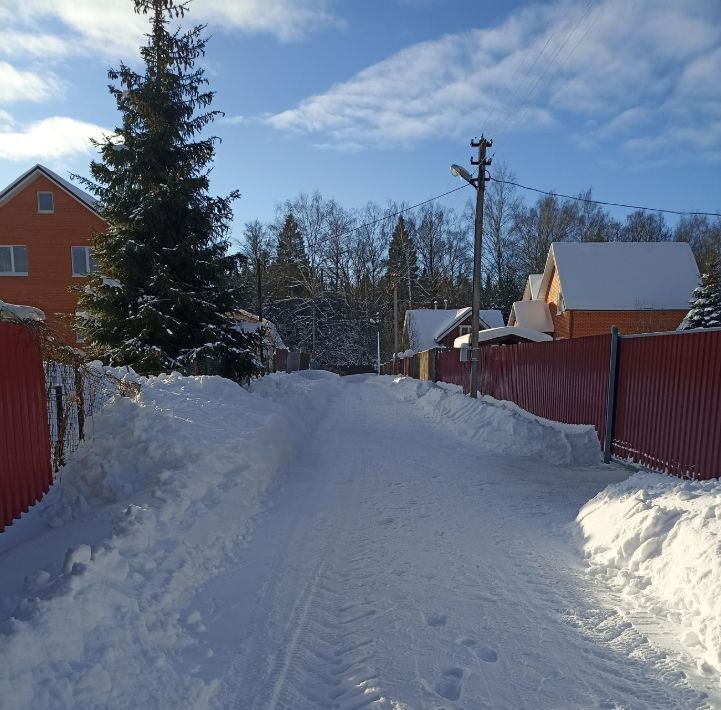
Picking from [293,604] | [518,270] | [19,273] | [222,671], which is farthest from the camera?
[518,270]

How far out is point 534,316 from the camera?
29.4m

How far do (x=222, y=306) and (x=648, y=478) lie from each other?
12.4 meters

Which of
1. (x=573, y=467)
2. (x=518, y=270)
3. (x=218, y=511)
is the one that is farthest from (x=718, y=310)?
(x=518, y=270)

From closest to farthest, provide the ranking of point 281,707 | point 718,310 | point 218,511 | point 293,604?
point 281,707 → point 293,604 → point 218,511 → point 718,310

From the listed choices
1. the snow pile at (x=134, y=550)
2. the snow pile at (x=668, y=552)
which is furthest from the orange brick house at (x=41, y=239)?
the snow pile at (x=668, y=552)

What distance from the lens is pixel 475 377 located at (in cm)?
1480

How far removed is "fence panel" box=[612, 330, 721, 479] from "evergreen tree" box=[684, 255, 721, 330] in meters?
15.7

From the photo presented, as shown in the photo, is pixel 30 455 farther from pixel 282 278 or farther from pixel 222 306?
pixel 282 278

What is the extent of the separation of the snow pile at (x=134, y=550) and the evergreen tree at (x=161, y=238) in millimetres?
5797

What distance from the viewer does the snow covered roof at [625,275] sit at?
2528cm

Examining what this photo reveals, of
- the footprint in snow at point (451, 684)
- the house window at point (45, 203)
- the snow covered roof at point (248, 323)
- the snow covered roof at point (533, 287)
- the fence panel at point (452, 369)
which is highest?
the house window at point (45, 203)

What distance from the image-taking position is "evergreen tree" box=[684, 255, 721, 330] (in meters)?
20.4

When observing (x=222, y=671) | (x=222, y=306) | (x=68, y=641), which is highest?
(x=222, y=306)

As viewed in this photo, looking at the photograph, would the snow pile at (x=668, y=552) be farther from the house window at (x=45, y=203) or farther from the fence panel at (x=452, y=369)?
the house window at (x=45, y=203)
